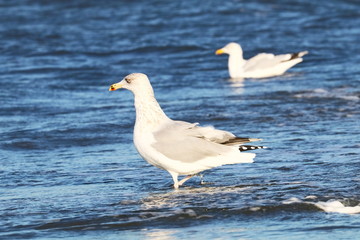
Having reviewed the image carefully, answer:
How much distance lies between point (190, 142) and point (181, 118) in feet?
12.3

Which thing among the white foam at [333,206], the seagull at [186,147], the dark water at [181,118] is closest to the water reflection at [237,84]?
the dark water at [181,118]

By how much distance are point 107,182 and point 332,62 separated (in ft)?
30.8

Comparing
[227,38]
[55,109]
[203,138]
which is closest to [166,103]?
[55,109]

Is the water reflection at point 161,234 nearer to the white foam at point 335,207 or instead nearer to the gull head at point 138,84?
the white foam at point 335,207

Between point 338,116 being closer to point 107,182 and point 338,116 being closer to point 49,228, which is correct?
point 107,182

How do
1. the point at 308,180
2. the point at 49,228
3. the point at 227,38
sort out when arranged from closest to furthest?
1. the point at 49,228
2. the point at 308,180
3. the point at 227,38

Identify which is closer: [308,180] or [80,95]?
[308,180]

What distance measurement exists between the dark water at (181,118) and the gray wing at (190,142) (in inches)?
11.8

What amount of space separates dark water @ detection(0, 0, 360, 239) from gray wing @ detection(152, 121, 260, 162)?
0.30m

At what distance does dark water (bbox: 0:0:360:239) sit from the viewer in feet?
19.7

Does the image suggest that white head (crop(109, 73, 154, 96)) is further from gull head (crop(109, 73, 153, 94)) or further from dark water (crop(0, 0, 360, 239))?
dark water (crop(0, 0, 360, 239))

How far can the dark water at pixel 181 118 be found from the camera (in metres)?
5.99

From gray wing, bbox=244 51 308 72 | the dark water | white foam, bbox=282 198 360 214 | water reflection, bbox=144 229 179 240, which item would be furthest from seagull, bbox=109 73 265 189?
gray wing, bbox=244 51 308 72

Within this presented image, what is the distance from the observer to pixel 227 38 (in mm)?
20734
